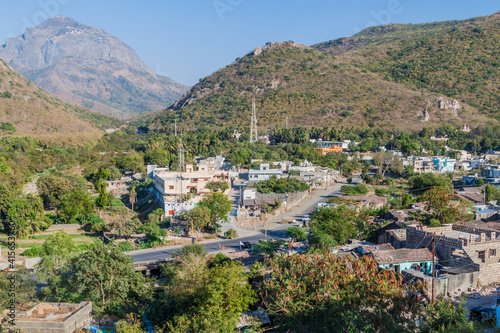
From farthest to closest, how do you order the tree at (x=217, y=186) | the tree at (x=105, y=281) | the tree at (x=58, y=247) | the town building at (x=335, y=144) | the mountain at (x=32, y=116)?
the mountain at (x=32, y=116) → the town building at (x=335, y=144) → the tree at (x=217, y=186) → the tree at (x=58, y=247) → the tree at (x=105, y=281)

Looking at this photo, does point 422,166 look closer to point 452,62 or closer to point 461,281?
point 461,281

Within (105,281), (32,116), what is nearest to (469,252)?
(105,281)

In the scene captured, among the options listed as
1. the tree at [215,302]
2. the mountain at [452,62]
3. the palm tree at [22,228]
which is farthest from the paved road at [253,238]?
the mountain at [452,62]

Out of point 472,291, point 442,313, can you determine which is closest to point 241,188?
point 472,291

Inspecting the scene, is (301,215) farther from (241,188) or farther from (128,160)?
(128,160)

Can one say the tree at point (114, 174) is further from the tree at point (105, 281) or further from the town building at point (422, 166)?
the town building at point (422, 166)

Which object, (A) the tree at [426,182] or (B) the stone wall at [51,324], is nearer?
(B) the stone wall at [51,324]
